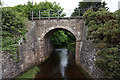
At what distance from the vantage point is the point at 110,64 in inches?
137

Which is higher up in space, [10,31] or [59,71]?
[10,31]

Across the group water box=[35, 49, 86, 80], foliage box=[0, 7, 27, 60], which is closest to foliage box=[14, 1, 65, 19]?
foliage box=[0, 7, 27, 60]

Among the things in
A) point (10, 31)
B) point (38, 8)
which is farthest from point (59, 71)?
point (38, 8)

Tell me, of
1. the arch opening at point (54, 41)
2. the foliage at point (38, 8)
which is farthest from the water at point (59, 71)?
the foliage at point (38, 8)

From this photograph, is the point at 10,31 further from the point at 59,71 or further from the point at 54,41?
the point at 54,41

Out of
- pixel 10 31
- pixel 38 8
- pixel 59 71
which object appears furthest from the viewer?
pixel 38 8

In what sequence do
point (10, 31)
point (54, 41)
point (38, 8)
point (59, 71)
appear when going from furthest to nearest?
point (54, 41), point (38, 8), point (59, 71), point (10, 31)

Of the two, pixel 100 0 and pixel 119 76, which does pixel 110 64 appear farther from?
pixel 100 0

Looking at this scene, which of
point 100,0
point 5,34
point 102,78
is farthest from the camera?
point 100,0

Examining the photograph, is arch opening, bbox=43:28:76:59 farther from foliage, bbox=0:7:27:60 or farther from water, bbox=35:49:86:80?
foliage, bbox=0:7:27:60

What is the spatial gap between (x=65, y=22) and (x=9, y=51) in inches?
255

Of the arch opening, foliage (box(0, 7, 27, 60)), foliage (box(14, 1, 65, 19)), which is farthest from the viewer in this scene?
foliage (box(14, 1, 65, 19))

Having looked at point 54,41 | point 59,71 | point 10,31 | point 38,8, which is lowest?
point 59,71

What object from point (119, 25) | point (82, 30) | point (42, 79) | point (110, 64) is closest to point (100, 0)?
point (82, 30)
